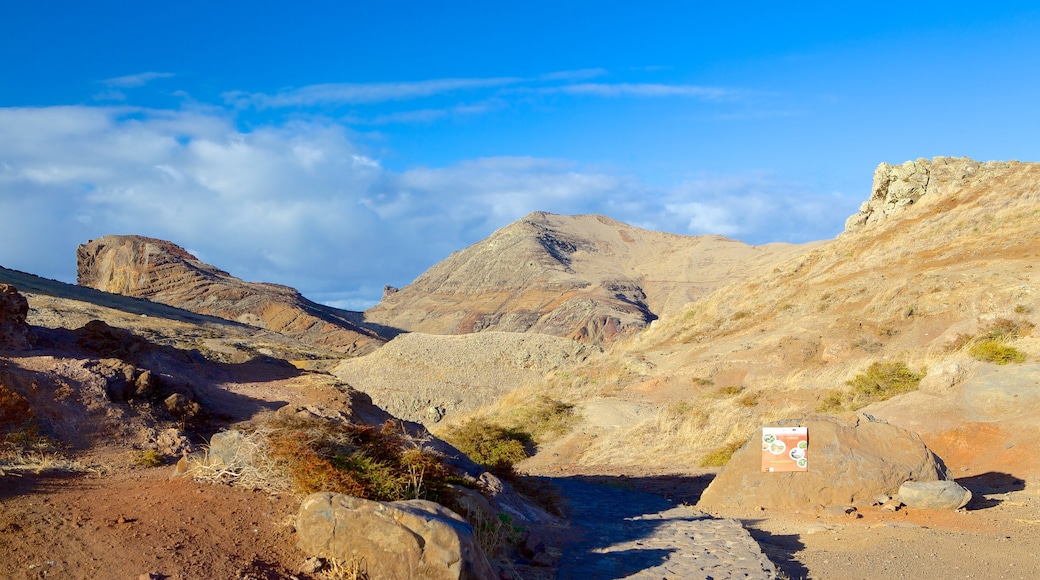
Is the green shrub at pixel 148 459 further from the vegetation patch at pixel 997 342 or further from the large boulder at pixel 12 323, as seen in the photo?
the vegetation patch at pixel 997 342

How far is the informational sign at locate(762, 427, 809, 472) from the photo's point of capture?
1121 centimetres

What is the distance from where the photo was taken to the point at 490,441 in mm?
21719

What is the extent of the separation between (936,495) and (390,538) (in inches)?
327

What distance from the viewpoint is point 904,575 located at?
7.81 meters

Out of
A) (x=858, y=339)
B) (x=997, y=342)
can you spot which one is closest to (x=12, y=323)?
(x=997, y=342)

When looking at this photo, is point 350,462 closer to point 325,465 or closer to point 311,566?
point 325,465

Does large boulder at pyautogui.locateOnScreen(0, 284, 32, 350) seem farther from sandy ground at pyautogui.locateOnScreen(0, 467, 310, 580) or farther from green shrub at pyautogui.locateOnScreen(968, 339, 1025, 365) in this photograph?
green shrub at pyautogui.locateOnScreen(968, 339, 1025, 365)

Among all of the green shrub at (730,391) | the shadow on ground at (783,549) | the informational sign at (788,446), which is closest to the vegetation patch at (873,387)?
the green shrub at (730,391)

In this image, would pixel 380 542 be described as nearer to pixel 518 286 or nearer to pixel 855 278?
pixel 855 278

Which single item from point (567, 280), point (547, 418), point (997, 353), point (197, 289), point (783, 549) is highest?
point (567, 280)

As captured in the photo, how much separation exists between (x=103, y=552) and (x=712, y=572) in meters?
5.00


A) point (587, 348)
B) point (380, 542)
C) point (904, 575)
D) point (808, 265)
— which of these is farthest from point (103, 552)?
point (808, 265)

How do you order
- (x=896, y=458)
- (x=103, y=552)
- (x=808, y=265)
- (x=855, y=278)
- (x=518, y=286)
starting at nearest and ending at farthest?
1. (x=103, y=552)
2. (x=896, y=458)
3. (x=855, y=278)
4. (x=808, y=265)
5. (x=518, y=286)

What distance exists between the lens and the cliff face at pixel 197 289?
68500mm
